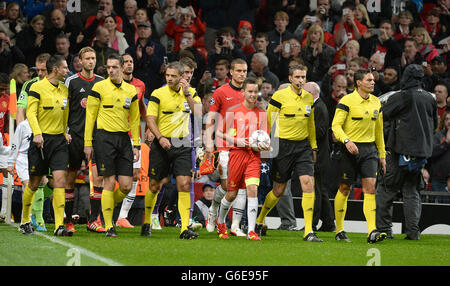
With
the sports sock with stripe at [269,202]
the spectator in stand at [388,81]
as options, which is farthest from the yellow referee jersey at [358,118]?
the spectator in stand at [388,81]

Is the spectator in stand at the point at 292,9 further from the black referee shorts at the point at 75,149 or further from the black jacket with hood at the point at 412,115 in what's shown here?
the black referee shorts at the point at 75,149

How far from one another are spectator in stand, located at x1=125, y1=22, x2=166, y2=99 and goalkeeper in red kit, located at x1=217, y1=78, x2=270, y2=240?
5345mm

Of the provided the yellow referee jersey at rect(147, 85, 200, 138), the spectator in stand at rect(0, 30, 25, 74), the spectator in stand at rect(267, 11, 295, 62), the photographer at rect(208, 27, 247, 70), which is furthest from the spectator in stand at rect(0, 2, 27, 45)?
the yellow referee jersey at rect(147, 85, 200, 138)

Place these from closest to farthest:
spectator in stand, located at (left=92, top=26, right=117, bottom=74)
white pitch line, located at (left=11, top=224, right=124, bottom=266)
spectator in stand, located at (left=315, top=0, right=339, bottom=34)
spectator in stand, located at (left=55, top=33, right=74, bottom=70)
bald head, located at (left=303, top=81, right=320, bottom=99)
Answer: white pitch line, located at (left=11, top=224, right=124, bottom=266) < bald head, located at (left=303, top=81, right=320, bottom=99) < spectator in stand, located at (left=55, top=33, right=74, bottom=70) < spectator in stand, located at (left=92, top=26, right=117, bottom=74) < spectator in stand, located at (left=315, top=0, right=339, bottom=34)

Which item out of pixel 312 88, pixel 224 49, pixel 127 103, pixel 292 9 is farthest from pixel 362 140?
pixel 292 9

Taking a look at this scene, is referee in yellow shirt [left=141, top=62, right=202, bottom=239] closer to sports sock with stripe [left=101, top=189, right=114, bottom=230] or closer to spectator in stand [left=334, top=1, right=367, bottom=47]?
sports sock with stripe [left=101, top=189, right=114, bottom=230]

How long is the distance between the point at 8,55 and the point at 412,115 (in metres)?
7.96

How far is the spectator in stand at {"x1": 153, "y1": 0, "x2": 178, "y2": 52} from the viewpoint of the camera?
17516 millimetres

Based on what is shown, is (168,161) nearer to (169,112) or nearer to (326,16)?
(169,112)

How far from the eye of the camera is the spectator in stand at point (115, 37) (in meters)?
16.5

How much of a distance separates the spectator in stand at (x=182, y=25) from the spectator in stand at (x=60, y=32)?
1.88m

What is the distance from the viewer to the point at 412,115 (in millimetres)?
12023

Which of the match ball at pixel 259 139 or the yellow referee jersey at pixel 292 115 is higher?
the yellow referee jersey at pixel 292 115
